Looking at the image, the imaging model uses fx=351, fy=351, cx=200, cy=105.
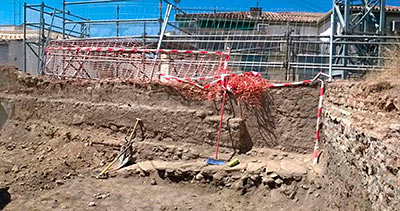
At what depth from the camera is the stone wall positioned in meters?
2.64

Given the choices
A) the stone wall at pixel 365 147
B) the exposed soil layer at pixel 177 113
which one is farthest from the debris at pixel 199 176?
the stone wall at pixel 365 147

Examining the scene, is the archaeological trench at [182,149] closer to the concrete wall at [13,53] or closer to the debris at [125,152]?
the debris at [125,152]

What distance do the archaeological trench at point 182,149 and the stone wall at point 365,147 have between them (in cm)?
2

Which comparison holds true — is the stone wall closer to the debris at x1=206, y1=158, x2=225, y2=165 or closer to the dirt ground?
the dirt ground

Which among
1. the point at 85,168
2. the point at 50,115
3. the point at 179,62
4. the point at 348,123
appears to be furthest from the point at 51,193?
the point at 348,123

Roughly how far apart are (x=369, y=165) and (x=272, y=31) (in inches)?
405

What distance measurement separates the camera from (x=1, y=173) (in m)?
6.72

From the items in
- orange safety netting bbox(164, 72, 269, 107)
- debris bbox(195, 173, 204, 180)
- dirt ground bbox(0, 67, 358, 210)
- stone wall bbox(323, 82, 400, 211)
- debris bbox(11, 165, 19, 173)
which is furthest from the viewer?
debris bbox(11, 165, 19, 173)

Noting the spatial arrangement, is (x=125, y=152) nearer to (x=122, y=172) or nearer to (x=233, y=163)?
(x=122, y=172)

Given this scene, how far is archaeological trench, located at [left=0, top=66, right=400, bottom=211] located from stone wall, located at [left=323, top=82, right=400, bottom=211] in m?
0.02

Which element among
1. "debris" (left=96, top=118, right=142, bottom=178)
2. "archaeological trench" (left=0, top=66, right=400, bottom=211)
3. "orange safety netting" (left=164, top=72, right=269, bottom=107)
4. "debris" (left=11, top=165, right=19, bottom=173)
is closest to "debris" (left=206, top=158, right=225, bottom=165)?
"archaeological trench" (left=0, top=66, right=400, bottom=211)

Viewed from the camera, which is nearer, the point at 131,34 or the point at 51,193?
the point at 51,193

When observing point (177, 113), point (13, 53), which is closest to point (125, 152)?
point (177, 113)

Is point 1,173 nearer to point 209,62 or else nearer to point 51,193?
point 51,193
